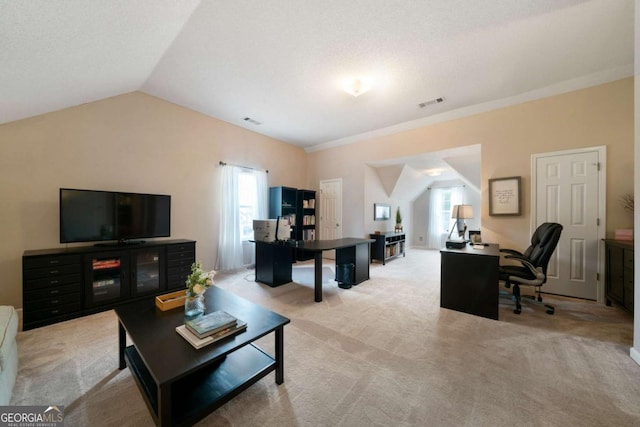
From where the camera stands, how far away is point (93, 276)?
2.61 m

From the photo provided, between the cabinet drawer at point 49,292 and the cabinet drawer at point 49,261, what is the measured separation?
244 mm

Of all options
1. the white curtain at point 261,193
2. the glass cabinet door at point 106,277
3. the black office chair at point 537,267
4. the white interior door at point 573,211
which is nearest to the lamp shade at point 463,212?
the white interior door at point 573,211

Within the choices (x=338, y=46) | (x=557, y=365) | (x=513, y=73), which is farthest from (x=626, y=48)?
(x=557, y=365)

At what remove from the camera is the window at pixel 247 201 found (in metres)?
4.67

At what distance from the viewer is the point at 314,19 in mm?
2031

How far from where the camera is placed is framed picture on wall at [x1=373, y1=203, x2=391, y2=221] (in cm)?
557

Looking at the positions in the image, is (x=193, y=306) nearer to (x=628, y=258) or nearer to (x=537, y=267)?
(x=537, y=267)

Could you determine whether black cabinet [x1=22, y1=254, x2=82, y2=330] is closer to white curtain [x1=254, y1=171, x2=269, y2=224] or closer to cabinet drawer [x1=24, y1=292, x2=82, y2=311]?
cabinet drawer [x1=24, y1=292, x2=82, y2=311]

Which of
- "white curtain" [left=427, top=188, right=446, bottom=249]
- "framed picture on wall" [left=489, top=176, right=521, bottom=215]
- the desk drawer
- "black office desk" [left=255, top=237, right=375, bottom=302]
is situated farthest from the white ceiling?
"white curtain" [left=427, top=188, right=446, bottom=249]

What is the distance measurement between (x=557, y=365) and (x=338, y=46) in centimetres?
335

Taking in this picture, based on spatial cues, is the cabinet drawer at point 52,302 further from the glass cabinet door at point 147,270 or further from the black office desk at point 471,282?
the black office desk at point 471,282

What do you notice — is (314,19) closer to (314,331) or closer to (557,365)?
(314,331)

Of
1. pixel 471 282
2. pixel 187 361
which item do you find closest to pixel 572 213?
pixel 471 282

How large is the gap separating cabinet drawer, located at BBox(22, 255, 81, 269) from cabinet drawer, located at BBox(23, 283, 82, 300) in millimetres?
244
